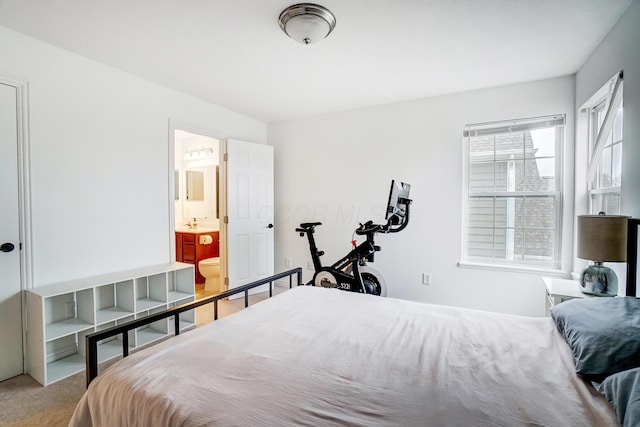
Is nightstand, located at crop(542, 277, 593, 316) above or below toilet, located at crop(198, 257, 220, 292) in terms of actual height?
above

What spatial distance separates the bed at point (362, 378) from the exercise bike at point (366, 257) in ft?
4.73

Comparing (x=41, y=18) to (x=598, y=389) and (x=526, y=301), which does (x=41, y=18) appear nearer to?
(x=598, y=389)

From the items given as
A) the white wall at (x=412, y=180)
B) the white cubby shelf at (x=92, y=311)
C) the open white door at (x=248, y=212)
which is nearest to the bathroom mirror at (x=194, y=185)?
the open white door at (x=248, y=212)

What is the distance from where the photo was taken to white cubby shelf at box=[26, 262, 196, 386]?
7.16ft

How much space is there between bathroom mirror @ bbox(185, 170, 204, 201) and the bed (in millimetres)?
3991

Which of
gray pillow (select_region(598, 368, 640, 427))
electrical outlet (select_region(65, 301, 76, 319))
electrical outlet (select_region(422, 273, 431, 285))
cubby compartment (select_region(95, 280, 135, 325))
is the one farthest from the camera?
electrical outlet (select_region(422, 273, 431, 285))

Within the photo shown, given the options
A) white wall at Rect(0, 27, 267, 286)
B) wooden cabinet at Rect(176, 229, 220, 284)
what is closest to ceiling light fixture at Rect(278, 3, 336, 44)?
white wall at Rect(0, 27, 267, 286)

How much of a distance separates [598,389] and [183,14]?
275 cm

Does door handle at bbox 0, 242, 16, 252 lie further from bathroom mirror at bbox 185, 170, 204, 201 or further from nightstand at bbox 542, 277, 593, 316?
nightstand at bbox 542, 277, 593, 316

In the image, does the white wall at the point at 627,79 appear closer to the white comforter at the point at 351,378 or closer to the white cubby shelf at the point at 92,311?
the white comforter at the point at 351,378

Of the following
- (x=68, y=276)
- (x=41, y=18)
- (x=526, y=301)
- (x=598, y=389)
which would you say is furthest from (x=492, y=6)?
(x=68, y=276)

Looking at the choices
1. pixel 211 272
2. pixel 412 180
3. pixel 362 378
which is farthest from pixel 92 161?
→ pixel 412 180

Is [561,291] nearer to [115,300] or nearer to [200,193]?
[115,300]

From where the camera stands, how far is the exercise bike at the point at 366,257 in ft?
9.64
